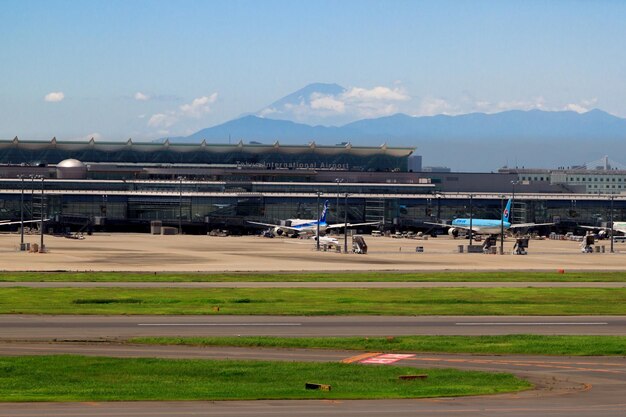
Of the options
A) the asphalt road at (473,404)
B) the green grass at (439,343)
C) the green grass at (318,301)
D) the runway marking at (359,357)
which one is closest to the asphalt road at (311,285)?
the green grass at (318,301)

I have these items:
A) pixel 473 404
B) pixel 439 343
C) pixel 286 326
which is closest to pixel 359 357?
pixel 439 343

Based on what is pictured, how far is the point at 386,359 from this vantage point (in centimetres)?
4653

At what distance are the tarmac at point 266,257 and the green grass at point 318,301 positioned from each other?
93.8 feet

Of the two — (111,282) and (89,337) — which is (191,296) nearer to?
(111,282)

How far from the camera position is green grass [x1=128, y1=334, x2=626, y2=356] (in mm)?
49031

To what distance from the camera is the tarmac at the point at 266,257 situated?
112m

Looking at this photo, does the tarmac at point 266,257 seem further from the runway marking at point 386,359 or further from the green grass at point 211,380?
the green grass at point 211,380

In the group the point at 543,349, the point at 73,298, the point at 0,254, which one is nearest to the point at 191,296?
the point at 73,298

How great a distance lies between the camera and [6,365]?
139 feet

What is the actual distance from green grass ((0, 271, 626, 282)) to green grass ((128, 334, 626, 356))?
38.6 m

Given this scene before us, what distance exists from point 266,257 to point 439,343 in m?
83.1

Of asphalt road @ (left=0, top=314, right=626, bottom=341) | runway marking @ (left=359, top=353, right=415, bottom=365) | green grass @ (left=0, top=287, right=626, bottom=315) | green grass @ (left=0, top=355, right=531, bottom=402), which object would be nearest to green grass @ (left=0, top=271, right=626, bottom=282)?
green grass @ (left=0, top=287, right=626, bottom=315)

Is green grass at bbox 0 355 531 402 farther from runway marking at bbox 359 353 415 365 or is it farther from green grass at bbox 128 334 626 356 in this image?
green grass at bbox 128 334 626 356

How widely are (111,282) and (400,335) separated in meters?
38.2
